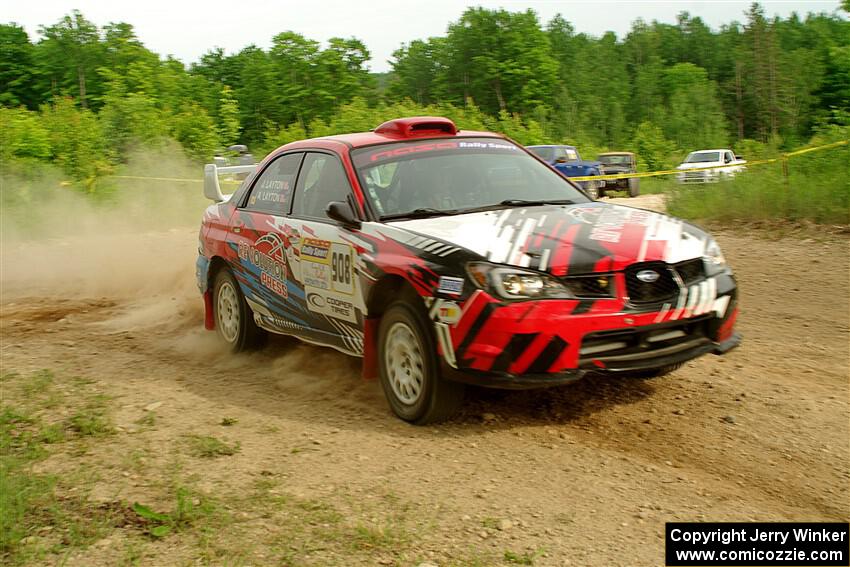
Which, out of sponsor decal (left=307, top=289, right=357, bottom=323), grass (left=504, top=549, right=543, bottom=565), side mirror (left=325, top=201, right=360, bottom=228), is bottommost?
grass (left=504, top=549, right=543, bottom=565)

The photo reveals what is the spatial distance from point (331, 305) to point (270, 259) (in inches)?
38.6

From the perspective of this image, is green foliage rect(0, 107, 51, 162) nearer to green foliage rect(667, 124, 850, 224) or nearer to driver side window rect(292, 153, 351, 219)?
green foliage rect(667, 124, 850, 224)

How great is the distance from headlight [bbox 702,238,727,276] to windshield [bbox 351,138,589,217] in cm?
109

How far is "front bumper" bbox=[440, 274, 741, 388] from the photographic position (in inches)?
192

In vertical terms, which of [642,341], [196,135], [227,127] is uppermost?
[227,127]

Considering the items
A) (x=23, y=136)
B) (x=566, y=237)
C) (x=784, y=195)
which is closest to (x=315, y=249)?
(x=566, y=237)

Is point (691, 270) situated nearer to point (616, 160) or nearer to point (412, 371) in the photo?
point (412, 371)

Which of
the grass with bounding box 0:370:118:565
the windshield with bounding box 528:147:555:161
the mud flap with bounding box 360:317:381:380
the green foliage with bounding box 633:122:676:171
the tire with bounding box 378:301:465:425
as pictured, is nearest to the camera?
the grass with bounding box 0:370:118:565

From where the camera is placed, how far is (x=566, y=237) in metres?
5.23

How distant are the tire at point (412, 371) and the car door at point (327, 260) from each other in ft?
1.16

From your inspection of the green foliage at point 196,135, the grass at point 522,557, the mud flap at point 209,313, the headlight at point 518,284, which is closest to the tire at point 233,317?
the mud flap at point 209,313

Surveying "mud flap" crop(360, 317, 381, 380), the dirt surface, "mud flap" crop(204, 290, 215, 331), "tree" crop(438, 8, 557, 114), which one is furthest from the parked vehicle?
"tree" crop(438, 8, 557, 114)

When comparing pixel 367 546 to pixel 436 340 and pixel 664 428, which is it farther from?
pixel 664 428

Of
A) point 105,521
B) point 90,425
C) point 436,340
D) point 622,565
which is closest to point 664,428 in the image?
point 436,340
